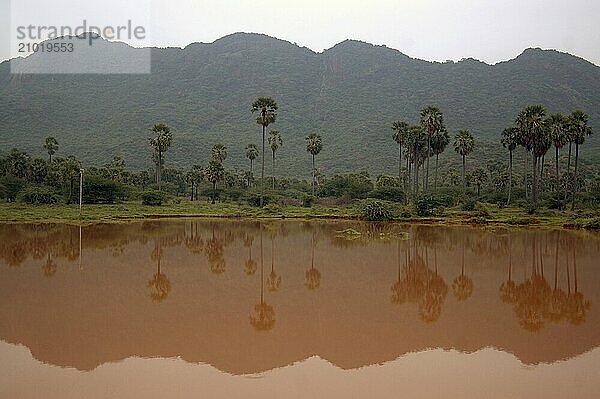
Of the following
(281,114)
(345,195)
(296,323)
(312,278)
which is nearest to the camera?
(296,323)

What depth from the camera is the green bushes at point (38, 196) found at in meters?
63.9

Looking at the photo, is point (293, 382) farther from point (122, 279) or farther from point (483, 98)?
point (483, 98)

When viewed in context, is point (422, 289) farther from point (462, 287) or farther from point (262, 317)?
point (262, 317)

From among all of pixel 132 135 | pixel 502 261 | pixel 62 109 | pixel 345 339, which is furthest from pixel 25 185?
pixel 62 109

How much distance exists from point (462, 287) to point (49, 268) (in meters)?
17.3

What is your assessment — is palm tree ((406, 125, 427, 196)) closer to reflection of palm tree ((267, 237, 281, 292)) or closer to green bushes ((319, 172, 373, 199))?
green bushes ((319, 172, 373, 199))

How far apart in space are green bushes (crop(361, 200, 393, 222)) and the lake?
23568 millimetres

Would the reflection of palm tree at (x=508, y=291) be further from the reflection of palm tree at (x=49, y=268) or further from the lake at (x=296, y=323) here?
the reflection of palm tree at (x=49, y=268)

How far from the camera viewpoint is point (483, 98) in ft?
577

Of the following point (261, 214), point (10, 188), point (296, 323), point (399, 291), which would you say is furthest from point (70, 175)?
point (296, 323)

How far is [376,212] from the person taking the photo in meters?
55.6

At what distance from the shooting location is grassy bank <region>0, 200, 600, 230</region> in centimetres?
5062

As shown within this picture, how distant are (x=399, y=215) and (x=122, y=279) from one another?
3911 centimetres

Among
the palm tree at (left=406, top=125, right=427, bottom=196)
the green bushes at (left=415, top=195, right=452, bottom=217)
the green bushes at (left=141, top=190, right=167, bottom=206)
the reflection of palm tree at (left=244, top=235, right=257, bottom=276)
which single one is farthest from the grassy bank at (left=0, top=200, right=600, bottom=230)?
the reflection of palm tree at (left=244, top=235, right=257, bottom=276)
